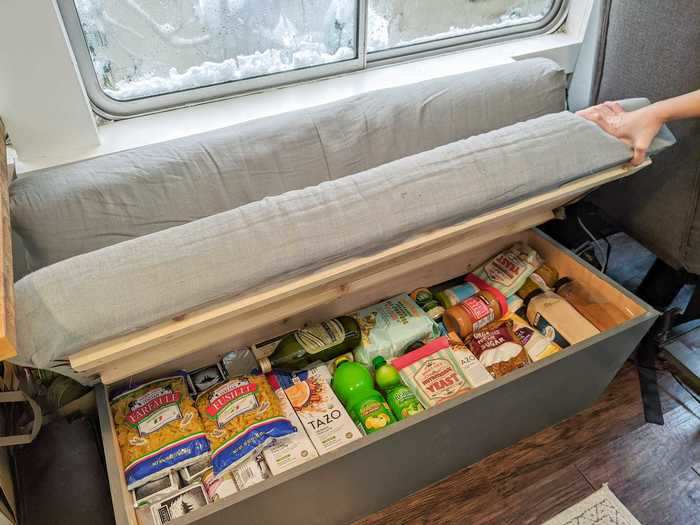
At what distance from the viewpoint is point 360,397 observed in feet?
3.71

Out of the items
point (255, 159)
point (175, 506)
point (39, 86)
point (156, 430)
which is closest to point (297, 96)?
point (255, 159)

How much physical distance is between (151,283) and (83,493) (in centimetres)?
55

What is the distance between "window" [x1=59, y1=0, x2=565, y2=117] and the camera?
4.38 ft

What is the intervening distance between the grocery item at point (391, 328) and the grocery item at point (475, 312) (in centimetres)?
6

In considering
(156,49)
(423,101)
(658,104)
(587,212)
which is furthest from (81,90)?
(587,212)

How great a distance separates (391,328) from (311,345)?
19 centimetres

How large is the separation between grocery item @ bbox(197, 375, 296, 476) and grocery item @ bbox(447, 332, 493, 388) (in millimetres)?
401

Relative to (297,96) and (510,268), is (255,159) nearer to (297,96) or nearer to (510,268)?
(297,96)

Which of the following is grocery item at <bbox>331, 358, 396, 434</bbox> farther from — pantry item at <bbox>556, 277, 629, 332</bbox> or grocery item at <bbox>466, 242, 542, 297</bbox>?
pantry item at <bbox>556, 277, 629, 332</bbox>

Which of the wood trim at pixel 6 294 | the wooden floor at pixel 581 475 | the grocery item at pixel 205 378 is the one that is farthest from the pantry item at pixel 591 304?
the wood trim at pixel 6 294

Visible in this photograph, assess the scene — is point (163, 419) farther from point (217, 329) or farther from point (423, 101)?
point (423, 101)

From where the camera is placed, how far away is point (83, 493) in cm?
104

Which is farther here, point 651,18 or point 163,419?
point 651,18

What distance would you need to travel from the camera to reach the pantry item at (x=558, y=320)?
4.15 feet
